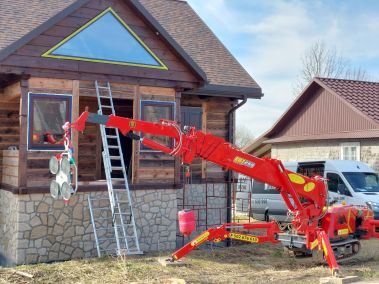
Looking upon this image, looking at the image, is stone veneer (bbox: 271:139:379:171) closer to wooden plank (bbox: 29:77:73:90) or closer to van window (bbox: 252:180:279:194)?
van window (bbox: 252:180:279:194)

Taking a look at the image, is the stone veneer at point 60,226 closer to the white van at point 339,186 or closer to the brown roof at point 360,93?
the white van at point 339,186

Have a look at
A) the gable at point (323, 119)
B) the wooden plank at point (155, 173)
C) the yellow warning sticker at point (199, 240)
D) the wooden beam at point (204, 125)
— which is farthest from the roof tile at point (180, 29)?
the gable at point (323, 119)

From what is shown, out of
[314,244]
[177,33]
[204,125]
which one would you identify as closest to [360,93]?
[177,33]

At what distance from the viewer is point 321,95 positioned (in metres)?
27.3

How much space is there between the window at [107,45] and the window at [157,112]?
95 centimetres

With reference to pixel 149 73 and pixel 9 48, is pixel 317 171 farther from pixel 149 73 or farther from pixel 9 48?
pixel 9 48

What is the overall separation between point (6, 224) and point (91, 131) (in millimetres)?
4205

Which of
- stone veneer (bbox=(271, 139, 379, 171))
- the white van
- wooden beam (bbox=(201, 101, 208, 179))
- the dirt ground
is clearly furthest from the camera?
stone veneer (bbox=(271, 139, 379, 171))

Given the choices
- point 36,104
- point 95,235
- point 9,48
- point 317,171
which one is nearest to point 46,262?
point 95,235

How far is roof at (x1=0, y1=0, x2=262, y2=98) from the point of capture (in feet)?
39.7

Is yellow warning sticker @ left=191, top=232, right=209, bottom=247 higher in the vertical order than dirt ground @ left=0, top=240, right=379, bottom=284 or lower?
higher

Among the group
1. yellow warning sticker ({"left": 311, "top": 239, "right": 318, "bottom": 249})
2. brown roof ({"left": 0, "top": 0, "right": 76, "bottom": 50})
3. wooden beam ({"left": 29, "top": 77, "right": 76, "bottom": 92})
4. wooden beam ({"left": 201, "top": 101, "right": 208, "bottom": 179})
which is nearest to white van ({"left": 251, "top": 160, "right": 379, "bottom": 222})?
wooden beam ({"left": 201, "top": 101, "right": 208, "bottom": 179})

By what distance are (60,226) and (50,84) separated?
10.5 ft

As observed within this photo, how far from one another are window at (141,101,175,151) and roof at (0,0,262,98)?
3.89ft
